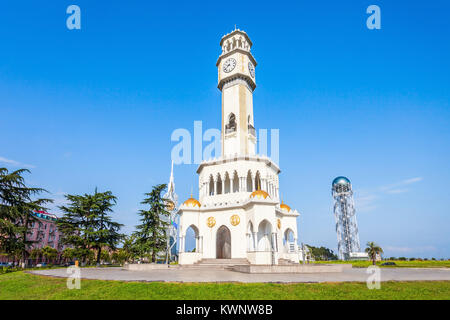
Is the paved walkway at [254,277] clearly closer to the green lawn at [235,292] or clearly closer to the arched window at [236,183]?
the green lawn at [235,292]

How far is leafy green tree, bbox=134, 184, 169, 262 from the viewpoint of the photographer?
29.2m

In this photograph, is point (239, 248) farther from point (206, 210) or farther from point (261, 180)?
point (261, 180)

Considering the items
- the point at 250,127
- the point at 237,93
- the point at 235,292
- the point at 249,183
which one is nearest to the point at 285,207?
the point at 249,183

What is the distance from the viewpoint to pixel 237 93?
34.9m

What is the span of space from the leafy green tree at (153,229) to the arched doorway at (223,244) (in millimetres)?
6150

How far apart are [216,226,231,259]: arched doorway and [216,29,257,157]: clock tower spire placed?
934 centimetres

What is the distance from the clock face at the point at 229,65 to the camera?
36.0m

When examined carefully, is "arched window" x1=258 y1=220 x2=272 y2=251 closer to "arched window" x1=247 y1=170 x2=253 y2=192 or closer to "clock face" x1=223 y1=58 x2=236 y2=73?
"arched window" x1=247 y1=170 x2=253 y2=192

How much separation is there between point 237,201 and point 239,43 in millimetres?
22937

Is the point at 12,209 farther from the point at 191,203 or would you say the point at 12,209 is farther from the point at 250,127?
the point at 250,127

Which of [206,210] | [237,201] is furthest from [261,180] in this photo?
[206,210]

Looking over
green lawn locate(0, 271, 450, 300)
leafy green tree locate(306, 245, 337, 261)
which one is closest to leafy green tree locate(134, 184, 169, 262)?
green lawn locate(0, 271, 450, 300)

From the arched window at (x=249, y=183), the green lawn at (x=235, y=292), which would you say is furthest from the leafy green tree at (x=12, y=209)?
the arched window at (x=249, y=183)
